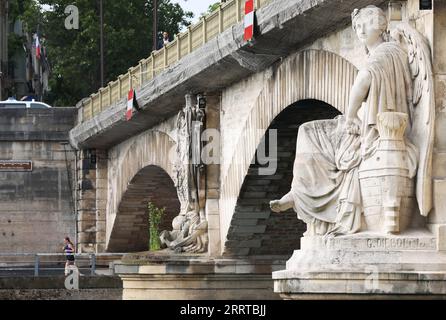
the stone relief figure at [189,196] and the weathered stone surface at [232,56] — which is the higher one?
the weathered stone surface at [232,56]

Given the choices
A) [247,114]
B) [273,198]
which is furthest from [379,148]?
[273,198]

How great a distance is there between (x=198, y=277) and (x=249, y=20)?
30.6ft

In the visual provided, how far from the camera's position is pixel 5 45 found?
9056cm

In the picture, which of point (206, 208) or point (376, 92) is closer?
point (376, 92)

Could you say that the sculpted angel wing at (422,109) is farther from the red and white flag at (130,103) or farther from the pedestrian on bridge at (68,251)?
the pedestrian on bridge at (68,251)

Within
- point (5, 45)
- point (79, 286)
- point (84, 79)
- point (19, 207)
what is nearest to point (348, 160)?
point (79, 286)

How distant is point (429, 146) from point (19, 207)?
36.1 metres

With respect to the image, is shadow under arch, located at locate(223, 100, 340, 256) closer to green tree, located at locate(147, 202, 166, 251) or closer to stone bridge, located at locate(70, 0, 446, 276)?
stone bridge, located at locate(70, 0, 446, 276)

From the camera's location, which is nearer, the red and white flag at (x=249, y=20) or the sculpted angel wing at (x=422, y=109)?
the sculpted angel wing at (x=422, y=109)

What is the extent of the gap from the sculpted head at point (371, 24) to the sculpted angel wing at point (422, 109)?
353mm

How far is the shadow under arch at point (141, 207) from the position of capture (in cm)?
5366

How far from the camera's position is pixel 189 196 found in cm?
4175

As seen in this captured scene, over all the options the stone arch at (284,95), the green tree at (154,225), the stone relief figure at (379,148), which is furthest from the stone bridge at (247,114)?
the green tree at (154,225)
